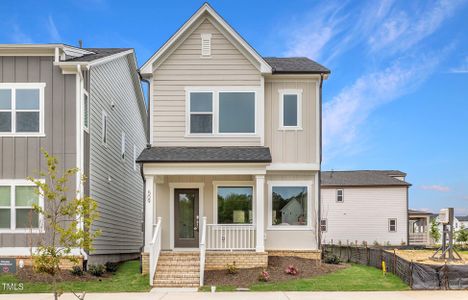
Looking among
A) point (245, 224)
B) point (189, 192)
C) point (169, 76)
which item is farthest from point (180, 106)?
point (245, 224)

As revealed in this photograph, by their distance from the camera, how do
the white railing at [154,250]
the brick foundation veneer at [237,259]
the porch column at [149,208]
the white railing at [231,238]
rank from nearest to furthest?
1. the white railing at [154,250]
2. the brick foundation veneer at [237,259]
3. the porch column at [149,208]
4. the white railing at [231,238]

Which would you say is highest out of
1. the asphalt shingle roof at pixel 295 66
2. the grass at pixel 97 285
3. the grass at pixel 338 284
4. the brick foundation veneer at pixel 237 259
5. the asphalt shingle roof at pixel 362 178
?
the asphalt shingle roof at pixel 295 66

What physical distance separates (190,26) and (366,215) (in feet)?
87.6

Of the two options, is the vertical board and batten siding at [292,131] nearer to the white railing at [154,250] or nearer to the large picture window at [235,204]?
the large picture window at [235,204]

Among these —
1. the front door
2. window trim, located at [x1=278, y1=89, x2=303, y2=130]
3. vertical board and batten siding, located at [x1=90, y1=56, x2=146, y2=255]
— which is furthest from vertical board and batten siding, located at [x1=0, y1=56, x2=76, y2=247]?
window trim, located at [x1=278, y1=89, x2=303, y2=130]

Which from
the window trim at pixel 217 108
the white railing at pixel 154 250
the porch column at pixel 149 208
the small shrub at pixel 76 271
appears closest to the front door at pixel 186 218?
the white railing at pixel 154 250

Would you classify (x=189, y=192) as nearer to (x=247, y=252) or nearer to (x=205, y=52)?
(x=247, y=252)

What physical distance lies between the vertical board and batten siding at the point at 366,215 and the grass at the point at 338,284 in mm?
24260

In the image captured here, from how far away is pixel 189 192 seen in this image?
1902 cm

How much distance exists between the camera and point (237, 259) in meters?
17.0

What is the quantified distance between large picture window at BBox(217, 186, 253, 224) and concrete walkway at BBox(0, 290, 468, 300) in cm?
498

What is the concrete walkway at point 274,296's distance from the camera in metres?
13.1

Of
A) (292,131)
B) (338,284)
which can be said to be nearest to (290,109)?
(292,131)

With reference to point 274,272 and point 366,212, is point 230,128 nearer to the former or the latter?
point 274,272
